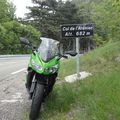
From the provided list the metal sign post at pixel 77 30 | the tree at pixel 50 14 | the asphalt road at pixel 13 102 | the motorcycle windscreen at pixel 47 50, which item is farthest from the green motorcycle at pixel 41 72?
the tree at pixel 50 14

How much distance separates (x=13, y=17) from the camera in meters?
64.4

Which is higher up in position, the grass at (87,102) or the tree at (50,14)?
the grass at (87,102)

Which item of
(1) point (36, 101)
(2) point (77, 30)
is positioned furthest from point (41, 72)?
(2) point (77, 30)

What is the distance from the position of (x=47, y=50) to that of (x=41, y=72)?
586 millimetres

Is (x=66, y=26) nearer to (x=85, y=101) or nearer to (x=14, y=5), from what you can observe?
(x=85, y=101)

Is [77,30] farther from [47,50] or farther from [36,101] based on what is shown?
[36,101]

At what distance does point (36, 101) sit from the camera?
6.40 m

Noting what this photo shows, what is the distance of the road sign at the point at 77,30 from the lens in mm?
10125

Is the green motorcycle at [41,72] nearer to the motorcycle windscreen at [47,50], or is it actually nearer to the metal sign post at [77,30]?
the motorcycle windscreen at [47,50]

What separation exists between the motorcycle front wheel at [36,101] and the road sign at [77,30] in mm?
3841

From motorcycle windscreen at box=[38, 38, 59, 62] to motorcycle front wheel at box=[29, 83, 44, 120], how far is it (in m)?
0.52

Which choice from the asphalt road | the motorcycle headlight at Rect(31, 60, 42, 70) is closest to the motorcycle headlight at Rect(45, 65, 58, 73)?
the motorcycle headlight at Rect(31, 60, 42, 70)

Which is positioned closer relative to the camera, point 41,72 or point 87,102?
point 41,72

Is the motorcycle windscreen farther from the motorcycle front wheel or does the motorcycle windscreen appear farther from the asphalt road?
the asphalt road
